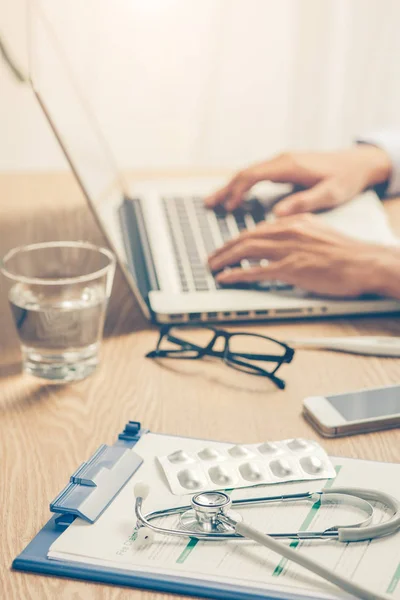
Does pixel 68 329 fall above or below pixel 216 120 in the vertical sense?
above

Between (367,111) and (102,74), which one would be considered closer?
(102,74)

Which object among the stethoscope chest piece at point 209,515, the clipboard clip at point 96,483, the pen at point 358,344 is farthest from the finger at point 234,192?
the stethoscope chest piece at point 209,515

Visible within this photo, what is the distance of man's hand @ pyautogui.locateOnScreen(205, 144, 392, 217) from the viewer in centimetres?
137

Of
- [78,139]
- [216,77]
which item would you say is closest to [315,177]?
[78,139]

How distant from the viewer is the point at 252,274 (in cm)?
110

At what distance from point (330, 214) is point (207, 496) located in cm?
83

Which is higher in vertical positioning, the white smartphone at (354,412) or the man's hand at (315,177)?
the white smartphone at (354,412)

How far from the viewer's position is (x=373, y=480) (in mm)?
688

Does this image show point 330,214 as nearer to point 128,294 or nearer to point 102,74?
point 128,294

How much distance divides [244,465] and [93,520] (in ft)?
0.45

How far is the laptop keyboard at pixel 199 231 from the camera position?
3.69ft

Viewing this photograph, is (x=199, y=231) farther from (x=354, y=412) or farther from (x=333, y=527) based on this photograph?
(x=333, y=527)

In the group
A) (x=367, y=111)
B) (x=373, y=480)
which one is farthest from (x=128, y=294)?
(x=367, y=111)

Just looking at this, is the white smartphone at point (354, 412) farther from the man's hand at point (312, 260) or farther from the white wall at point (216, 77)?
the white wall at point (216, 77)
